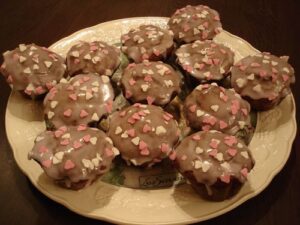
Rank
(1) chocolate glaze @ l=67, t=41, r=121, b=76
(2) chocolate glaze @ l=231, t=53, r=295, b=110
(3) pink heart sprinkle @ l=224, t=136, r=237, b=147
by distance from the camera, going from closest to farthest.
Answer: (3) pink heart sprinkle @ l=224, t=136, r=237, b=147 → (2) chocolate glaze @ l=231, t=53, r=295, b=110 → (1) chocolate glaze @ l=67, t=41, r=121, b=76

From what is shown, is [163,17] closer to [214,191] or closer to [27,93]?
[27,93]

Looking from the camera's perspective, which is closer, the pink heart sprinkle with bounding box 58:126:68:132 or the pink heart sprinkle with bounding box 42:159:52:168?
the pink heart sprinkle with bounding box 42:159:52:168

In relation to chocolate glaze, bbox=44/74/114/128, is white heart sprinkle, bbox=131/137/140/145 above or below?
below

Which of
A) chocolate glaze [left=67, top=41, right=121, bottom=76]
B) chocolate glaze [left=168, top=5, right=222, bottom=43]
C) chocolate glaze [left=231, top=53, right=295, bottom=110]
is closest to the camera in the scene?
chocolate glaze [left=231, top=53, right=295, bottom=110]

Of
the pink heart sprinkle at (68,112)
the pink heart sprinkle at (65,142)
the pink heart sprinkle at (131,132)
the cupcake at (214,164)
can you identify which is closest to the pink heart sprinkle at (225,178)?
the cupcake at (214,164)

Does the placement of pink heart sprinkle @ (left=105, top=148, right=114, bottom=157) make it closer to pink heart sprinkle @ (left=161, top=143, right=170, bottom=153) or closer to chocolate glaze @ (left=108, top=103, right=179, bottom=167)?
chocolate glaze @ (left=108, top=103, right=179, bottom=167)

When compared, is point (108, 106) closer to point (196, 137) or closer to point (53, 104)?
point (53, 104)

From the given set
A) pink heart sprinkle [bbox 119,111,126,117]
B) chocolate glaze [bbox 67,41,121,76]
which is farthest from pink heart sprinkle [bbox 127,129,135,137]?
chocolate glaze [bbox 67,41,121,76]

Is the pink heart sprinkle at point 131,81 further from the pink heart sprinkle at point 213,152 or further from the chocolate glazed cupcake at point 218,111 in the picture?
the pink heart sprinkle at point 213,152

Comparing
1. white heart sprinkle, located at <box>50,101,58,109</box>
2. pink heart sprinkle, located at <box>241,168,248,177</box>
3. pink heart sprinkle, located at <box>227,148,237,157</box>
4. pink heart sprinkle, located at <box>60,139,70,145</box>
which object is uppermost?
white heart sprinkle, located at <box>50,101,58,109</box>
